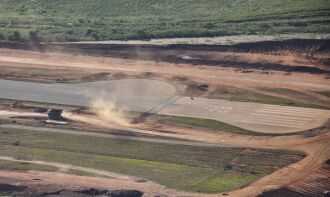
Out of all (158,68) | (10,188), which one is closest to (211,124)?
(158,68)

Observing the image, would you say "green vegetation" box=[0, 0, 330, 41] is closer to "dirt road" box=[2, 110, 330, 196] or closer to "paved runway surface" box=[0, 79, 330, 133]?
"paved runway surface" box=[0, 79, 330, 133]

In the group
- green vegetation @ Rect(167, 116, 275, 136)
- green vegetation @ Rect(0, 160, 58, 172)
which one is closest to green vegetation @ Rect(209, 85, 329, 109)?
green vegetation @ Rect(167, 116, 275, 136)

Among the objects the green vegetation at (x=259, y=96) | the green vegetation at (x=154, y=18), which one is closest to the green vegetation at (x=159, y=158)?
the green vegetation at (x=259, y=96)

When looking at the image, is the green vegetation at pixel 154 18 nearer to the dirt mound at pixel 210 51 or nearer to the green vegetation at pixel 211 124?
the dirt mound at pixel 210 51

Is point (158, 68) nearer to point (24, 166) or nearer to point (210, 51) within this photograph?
point (210, 51)

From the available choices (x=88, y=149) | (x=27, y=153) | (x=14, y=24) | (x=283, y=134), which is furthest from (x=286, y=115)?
(x=14, y=24)

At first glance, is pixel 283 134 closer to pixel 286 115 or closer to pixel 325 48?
pixel 286 115
